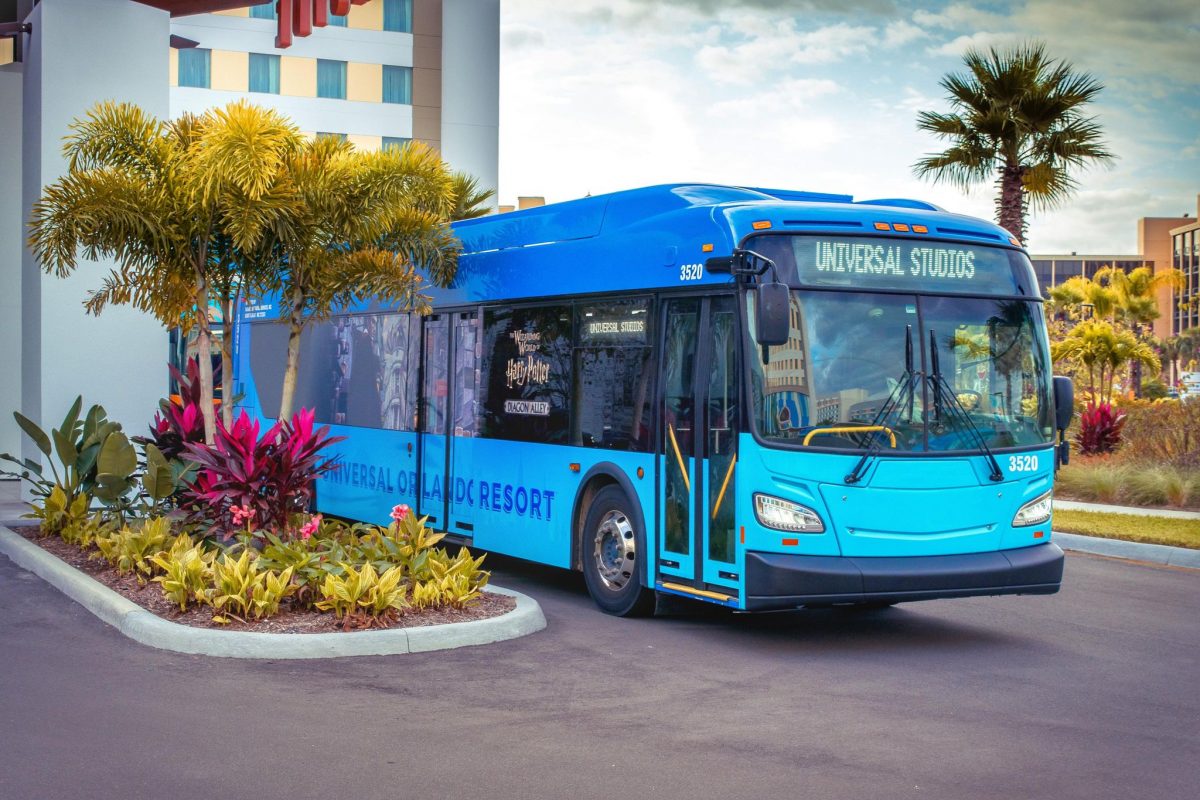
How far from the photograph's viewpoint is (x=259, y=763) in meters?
6.32

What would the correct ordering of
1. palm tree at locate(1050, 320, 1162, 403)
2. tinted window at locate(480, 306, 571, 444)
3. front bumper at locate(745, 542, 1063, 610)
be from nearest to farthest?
1. front bumper at locate(745, 542, 1063, 610)
2. tinted window at locate(480, 306, 571, 444)
3. palm tree at locate(1050, 320, 1162, 403)

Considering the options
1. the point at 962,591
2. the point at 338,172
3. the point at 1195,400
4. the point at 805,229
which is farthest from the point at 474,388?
the point at 1195,400

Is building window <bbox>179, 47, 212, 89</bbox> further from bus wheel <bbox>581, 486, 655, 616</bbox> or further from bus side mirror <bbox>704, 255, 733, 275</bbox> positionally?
bus side mirror <bbox>704, 255, 733, 275</bbox>

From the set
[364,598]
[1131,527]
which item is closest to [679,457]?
[364,598]

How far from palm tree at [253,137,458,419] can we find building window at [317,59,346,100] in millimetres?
51145

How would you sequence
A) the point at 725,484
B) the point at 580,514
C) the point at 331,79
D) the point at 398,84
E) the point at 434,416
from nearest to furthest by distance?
the point at 725,484, the point at 580,514, the point at 434,416, the point at 331,79, the point at 398,84

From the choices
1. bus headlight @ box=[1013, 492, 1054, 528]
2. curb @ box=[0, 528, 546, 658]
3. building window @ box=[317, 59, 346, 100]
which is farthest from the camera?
building window @ box=[317, 59, 346, 100]

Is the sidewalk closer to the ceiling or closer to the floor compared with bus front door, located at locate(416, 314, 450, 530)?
closer to the floor

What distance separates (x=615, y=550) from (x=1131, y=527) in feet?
29.6

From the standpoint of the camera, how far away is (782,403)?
9289 mm

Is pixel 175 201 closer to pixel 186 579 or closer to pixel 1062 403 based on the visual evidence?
pixel 186 579

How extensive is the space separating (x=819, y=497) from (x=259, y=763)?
13.8 ft

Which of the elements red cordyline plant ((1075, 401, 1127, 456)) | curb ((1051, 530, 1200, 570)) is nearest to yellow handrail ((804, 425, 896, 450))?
curb ((1051, 530, 1200, 570))

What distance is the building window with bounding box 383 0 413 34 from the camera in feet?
205
